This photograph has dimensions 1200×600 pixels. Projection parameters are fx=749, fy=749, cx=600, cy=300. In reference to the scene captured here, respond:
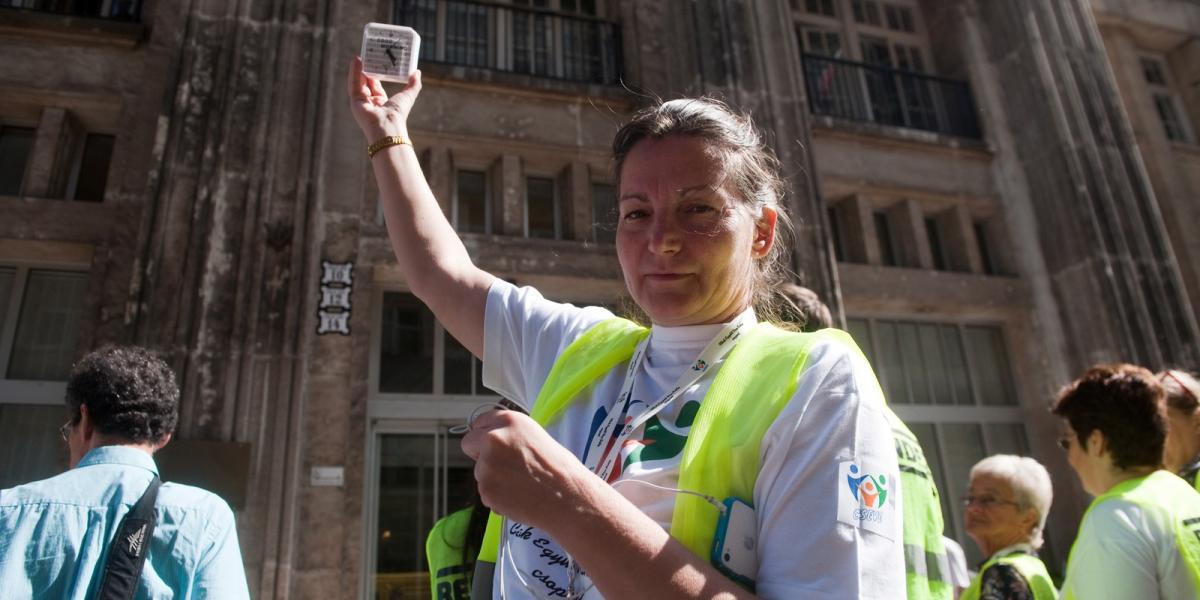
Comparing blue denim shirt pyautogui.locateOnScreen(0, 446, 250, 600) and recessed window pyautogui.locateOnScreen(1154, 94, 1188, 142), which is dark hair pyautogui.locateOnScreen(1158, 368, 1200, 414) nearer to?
blue denim shirt pyautogui.locateOnScreen(0, 446, 250, 600)

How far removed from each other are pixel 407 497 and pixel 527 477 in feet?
17.7

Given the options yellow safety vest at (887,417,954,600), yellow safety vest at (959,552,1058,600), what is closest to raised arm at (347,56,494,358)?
yellow safety vest at (887,417,954,600)

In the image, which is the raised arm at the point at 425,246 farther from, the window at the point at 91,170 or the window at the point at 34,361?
the window at the point at 91,170

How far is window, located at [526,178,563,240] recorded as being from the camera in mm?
6965

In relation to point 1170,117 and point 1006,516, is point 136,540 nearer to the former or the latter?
point 1006,516

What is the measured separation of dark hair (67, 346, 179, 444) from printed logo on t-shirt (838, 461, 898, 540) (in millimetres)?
2365

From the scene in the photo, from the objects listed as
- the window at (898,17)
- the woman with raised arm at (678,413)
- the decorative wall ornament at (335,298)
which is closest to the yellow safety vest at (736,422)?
the woman with raised arm at (678,413)

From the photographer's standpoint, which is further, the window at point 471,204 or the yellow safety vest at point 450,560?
the window at point 471,204

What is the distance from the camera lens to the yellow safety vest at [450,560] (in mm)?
2477

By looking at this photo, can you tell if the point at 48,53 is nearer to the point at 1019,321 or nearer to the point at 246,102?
the point at 246,102

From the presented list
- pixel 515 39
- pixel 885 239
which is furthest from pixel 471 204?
pixel 885 239

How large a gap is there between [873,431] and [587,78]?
713cm

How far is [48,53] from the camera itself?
596 centimetres

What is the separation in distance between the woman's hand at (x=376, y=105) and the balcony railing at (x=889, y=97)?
23.5 feet
